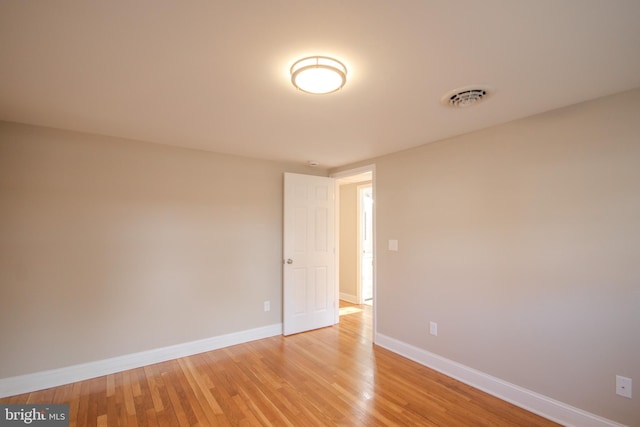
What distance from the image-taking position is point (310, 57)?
1.55m

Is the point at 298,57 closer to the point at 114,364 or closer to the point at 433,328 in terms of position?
the point at 433,328

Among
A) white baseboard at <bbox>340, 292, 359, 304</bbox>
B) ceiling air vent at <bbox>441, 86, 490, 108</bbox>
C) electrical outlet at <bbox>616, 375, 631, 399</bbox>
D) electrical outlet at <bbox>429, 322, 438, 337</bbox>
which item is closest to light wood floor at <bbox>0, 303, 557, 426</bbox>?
electrical outlet at <bbox>429, 322, 438, 337</bbox>

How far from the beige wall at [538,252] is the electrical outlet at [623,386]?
0.03 m

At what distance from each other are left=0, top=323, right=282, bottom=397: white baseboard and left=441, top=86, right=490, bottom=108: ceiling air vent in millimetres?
3312

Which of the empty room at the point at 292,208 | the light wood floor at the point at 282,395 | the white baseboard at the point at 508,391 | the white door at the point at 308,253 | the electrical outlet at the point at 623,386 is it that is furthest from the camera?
the white door at the point at 308,253

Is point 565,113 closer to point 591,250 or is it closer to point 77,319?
point 591,250

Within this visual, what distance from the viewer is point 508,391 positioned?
2.37 m

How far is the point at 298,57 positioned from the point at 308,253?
2.89m

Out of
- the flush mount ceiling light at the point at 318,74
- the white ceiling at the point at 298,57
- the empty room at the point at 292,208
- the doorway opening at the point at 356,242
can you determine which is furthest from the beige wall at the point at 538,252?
the doorway opening at the point at 356,242

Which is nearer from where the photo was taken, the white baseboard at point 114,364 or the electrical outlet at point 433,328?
the white baseboard at point 114,364

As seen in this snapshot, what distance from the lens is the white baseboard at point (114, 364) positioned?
244 centimetres

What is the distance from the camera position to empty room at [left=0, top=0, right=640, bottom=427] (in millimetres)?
1409

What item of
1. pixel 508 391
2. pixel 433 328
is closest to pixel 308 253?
pixel 433 328

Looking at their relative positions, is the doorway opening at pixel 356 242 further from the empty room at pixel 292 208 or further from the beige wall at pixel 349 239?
the empty room at pixel 292 208
